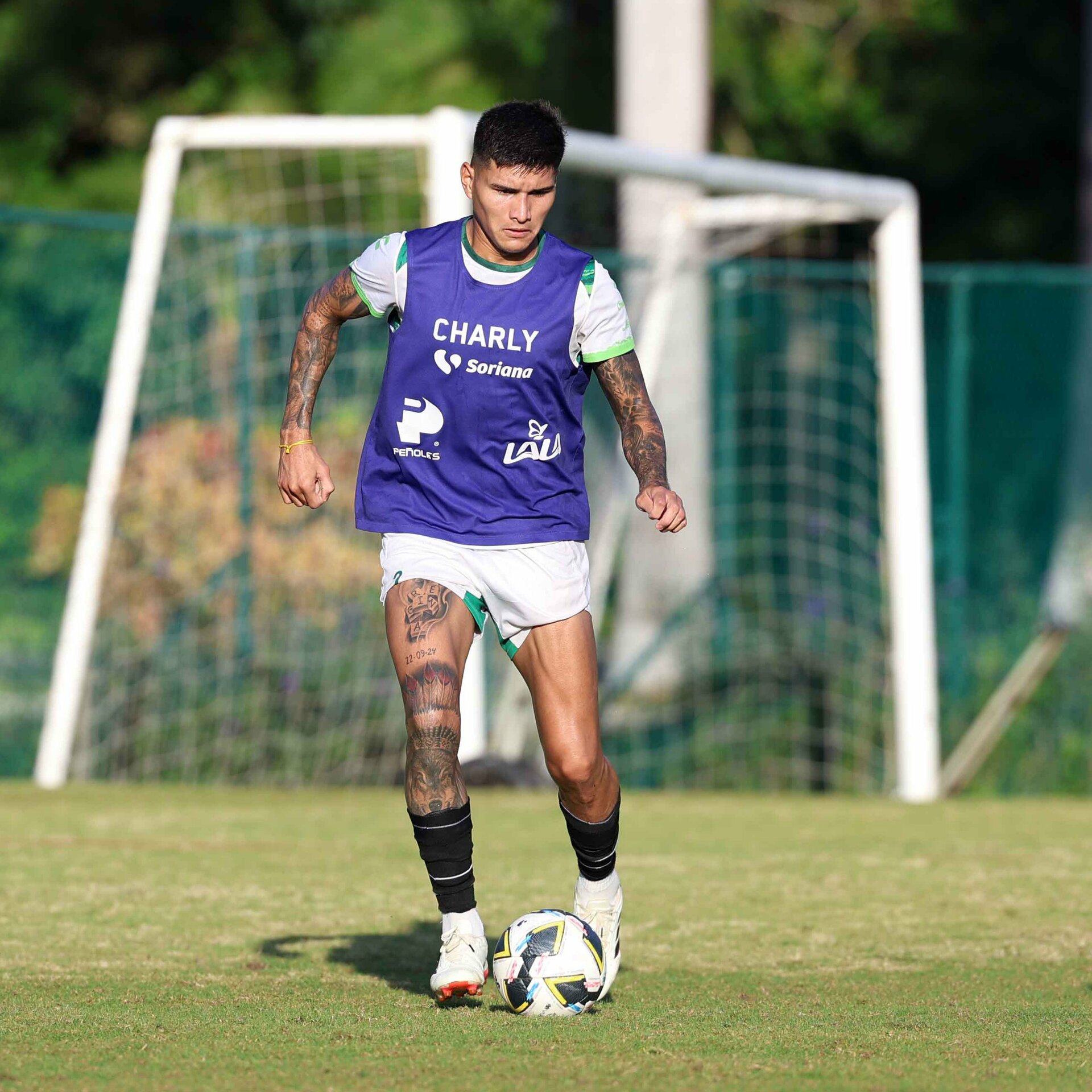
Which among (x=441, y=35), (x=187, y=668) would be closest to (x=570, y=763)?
(x=187, y=668)

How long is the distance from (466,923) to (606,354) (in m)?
1.46

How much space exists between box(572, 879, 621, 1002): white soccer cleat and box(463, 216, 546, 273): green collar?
1.60 m

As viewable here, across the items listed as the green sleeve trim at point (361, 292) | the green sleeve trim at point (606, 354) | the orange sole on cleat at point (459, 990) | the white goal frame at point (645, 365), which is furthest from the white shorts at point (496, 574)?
the white goal frame at point (645, 365)

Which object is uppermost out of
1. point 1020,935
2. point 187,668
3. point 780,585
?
point 780,585

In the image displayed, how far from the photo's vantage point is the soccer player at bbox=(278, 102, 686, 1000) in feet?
15.3

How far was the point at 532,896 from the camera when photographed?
20.9 ft

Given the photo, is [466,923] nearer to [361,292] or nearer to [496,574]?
[496,574]

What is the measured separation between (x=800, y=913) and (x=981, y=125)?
43.7 feet

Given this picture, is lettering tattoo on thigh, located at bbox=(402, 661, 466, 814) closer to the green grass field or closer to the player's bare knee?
the player's bare knee

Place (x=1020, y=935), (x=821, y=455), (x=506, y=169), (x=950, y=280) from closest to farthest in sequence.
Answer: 1. (x=506, y=169)
2. (x=1020, y=935)
3. (x=950, y=280)
4. (x=821, y=455)

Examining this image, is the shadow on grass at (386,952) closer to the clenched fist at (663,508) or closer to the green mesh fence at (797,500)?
the clenched fist at (663,508)

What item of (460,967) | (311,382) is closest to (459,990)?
(460,967)

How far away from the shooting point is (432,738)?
4.62 m

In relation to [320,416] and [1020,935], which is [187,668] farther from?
[1020,935]
